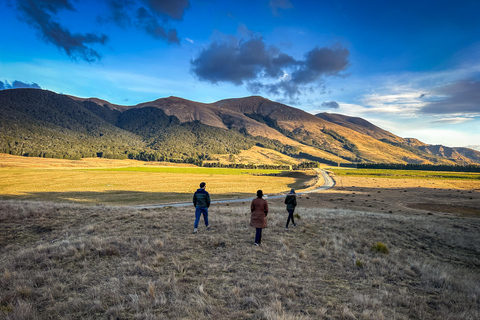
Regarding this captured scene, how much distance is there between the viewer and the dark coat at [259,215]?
10.9 meters

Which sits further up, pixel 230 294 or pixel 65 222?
pixel 230 294

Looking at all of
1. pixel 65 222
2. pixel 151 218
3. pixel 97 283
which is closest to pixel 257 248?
pixel 97 283

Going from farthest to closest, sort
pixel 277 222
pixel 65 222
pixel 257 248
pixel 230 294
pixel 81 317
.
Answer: pixel 277 222
pixel 65 222
pixel 257 248
pixel 230 294
pixel 81 317

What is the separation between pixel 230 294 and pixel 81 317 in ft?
11.7

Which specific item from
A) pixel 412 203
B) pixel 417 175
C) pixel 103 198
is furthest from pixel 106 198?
pixel 417 175

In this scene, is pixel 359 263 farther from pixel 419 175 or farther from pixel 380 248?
pixel 419 175

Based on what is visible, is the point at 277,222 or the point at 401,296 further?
the point at 277,222

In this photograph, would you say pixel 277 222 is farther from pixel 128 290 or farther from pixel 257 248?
pixel 128 290

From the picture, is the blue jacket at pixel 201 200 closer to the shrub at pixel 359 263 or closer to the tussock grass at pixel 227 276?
the tussock grass at pixel 227 276

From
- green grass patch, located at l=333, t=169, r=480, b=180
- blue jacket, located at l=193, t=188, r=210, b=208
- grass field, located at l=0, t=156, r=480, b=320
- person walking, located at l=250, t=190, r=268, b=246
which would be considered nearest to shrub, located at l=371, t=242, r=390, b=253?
grass field, located at l=0, t=156, r=480, b=320

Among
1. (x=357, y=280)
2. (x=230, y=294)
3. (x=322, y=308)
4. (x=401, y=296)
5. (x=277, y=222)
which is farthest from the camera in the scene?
(x=277, y=222)

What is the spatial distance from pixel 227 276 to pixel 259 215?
12.7 feet

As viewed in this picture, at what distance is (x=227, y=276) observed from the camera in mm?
7496

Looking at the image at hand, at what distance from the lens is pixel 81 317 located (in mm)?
5219
